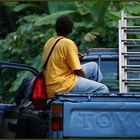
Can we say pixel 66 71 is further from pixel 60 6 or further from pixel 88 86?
pixel 60 6

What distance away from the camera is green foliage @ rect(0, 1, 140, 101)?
14.4m

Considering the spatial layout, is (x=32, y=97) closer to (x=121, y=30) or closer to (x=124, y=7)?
(x=121, y=30)

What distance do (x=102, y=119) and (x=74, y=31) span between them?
872 centimetres

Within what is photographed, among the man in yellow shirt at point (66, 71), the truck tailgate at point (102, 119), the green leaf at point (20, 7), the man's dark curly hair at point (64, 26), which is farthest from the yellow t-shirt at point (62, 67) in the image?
the green leaf at point (20, 7)

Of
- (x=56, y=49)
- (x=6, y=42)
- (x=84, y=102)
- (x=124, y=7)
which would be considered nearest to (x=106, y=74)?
(x=56, y=49)

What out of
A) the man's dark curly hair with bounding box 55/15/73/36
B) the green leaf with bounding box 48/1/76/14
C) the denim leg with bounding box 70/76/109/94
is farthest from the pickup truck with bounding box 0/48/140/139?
the green leaf with bounding box 48/1/76/14

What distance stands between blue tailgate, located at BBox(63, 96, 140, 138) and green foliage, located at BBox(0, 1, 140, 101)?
7309mm

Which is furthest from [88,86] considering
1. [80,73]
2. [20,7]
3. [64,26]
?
[20,7]

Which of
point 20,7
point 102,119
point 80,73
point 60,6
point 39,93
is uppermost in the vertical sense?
point 20,7

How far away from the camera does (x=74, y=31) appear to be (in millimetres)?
15102

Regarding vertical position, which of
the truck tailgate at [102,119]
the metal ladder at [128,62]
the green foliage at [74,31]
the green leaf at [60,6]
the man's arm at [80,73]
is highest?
the green leaf at [60,6]

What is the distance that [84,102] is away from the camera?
6.55 meters

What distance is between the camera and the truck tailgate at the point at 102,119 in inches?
254

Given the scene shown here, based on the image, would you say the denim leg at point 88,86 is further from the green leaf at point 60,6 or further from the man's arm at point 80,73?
the green leaf at point 60,6
